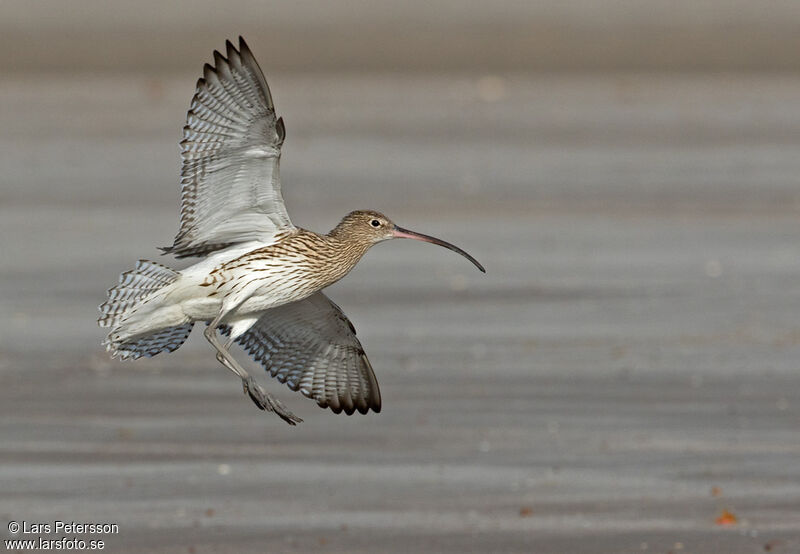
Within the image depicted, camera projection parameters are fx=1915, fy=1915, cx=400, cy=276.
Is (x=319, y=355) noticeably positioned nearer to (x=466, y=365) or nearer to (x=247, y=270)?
(x=247, y=270)

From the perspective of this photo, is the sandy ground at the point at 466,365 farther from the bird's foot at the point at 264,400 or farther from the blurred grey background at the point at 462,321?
the bird's foot at the point at 264,400

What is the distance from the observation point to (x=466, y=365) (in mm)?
13914

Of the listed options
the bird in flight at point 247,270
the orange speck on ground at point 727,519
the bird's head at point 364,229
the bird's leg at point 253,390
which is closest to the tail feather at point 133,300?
the bird in flight at point 247,270

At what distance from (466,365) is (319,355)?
160 inches

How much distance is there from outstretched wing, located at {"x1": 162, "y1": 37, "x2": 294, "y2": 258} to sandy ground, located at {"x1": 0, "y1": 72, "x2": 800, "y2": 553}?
5.97ft

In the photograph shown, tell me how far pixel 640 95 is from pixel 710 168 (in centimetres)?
791

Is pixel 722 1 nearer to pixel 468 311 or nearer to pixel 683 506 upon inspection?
pixel 468 311

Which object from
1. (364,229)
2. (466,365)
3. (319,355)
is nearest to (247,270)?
(364,229)

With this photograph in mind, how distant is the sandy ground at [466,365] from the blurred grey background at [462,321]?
35 millimetres

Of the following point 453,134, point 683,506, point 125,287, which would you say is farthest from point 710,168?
point 125,287

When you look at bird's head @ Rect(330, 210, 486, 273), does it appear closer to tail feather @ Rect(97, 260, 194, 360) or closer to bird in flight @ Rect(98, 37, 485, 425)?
bird in flight @ Rect(98, 37, 485, 425)

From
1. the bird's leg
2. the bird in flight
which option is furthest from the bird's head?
the bird's leg

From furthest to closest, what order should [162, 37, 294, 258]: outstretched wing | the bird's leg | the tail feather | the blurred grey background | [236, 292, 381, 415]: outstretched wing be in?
the blurred grey background, [236, 292, 381, 415]: outstretched wing, the tail feather, the bird's leg, [162, 37, 294, 258]: outstretched wing

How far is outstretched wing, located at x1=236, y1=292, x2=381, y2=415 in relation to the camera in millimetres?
9852
